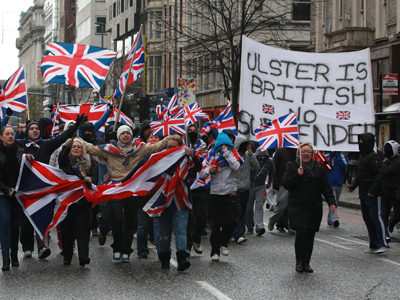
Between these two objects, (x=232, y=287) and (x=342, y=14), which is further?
(x=342, y=14)

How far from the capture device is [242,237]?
13289mm

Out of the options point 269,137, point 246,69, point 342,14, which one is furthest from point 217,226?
point 342,14

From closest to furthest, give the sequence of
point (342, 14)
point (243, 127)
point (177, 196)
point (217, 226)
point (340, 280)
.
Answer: point (340, 280) → point (177, 196) → point (217, 226) → point (243, 127) → point (342, 14)

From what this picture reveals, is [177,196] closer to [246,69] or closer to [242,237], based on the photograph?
[242,237]

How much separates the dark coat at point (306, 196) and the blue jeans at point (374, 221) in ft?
7.06

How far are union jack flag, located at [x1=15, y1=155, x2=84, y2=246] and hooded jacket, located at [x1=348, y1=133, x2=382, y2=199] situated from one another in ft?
14.5

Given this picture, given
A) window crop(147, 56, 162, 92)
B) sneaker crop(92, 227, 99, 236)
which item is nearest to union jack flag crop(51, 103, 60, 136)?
sneaker crop(92, 227, 99, 236)

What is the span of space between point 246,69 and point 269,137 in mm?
1857

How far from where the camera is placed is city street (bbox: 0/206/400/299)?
859 cm

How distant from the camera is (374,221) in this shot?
40.6ft

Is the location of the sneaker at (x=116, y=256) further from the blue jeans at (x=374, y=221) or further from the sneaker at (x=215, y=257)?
the blue jeans at (x=374, y=221)

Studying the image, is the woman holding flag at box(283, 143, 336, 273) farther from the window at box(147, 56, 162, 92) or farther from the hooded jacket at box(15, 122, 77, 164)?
the window at box(147, 56, 162, 92)

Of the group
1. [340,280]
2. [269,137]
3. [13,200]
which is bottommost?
[340,280]

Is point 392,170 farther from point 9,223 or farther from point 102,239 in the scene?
point 9,223
